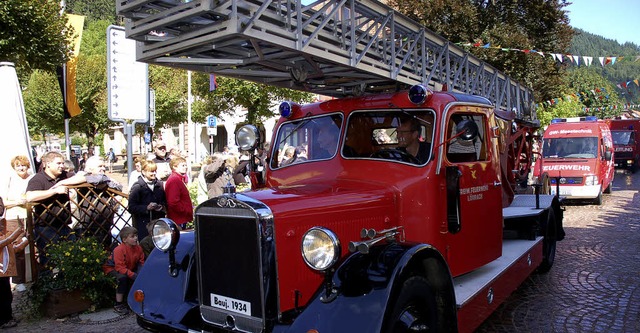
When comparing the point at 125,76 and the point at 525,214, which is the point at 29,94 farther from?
the point at 525,214

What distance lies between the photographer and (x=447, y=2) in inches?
706

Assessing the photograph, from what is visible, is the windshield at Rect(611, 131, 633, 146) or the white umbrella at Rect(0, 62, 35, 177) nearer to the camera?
the white umbrella at Rect(0, 62, 35, 177)

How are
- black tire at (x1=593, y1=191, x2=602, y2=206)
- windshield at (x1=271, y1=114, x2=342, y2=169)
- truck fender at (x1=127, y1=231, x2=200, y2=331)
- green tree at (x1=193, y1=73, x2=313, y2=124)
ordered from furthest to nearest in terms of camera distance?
green tree at (x1=193, y1=73, x2=313, y2=124)
black tire at (x1=593, y1=191, x2=602, y2=206)
windshield at (x1=271, y1=114, x2=342, y2=169)
truck fender at (x1=127, y1=231, x2=200, y2=331)

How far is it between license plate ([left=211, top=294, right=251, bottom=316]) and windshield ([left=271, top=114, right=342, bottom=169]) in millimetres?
1617

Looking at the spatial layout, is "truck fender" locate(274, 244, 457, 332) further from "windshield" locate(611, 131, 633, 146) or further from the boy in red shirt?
"windshield" locate(611, 131, 633, 146)

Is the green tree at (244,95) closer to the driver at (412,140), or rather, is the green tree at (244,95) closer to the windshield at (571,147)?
the windshield at (571,147)

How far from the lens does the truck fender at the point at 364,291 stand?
2930 millimetres

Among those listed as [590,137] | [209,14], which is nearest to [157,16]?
[209,14]

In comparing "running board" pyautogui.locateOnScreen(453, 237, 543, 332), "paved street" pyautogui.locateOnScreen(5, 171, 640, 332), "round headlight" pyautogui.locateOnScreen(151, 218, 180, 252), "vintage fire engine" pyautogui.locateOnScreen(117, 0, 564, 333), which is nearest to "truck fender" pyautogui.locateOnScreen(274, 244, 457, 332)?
"vintage fire engine" pyautogui.locateOnScreen(117, 0, 564, 333)

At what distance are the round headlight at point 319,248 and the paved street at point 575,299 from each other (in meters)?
2.58

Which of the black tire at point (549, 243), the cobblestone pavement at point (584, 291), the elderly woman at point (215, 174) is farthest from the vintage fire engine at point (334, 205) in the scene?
the elderly woman at point (215, 174)

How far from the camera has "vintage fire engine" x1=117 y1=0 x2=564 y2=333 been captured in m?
3.23

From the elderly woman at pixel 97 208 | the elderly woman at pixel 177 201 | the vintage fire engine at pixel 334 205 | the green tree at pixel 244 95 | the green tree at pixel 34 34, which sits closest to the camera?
the vintage fire engine at pixel 334 205

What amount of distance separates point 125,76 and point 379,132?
14.0 feet
